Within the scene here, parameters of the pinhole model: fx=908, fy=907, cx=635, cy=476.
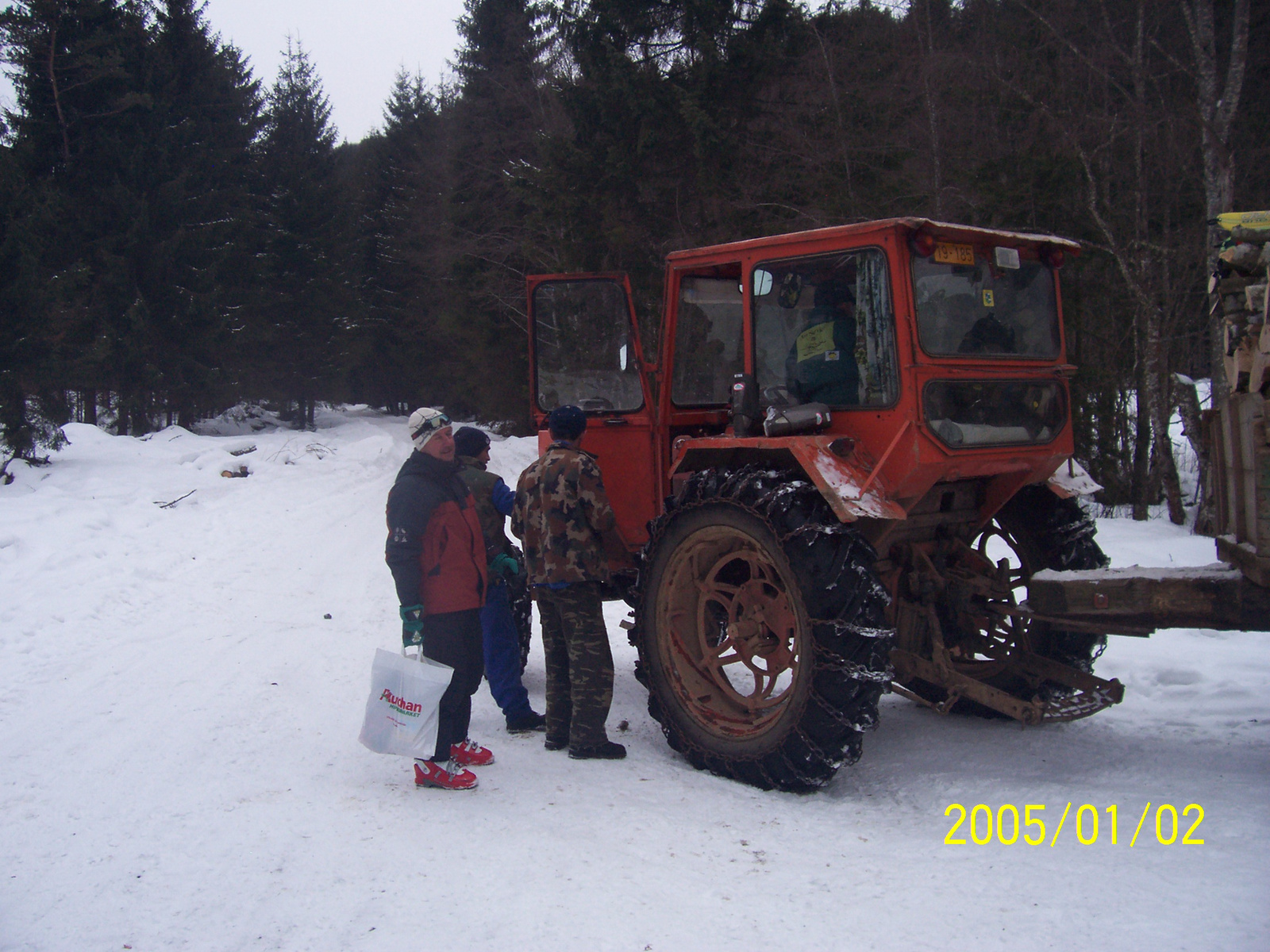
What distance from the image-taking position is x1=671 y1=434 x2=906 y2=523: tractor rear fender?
3.99 metres

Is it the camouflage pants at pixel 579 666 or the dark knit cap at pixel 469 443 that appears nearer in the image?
the camouflage pants at pixel 579 666

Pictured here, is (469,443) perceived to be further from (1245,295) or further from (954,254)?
(1245,295)

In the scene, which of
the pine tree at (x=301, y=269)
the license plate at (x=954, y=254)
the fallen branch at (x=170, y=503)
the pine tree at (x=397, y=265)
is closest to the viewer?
the license plate at (x=954, y=254)

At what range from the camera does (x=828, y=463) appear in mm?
4188

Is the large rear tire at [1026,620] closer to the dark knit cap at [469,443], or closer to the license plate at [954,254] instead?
the license plate at [954,254]

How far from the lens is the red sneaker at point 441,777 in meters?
4.39

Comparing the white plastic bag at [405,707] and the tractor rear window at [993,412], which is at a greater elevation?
the tractor rear window at [993,412]

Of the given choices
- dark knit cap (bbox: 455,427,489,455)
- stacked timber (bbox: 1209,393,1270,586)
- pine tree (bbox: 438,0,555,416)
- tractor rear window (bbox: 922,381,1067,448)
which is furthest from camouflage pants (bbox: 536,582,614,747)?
pine tree (bbox: 438,0,555,416)

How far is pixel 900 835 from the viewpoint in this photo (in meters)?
3.75

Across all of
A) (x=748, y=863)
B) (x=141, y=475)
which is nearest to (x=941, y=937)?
(x=748, y=863)

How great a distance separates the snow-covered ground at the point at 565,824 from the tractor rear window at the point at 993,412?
161 centimetres

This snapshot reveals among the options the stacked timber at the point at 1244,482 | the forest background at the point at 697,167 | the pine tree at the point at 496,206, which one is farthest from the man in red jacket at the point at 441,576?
the pine tree at the point at 496,206

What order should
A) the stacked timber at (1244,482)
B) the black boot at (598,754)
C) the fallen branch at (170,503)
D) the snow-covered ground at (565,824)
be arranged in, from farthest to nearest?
1. the fallen branch at (170,503)
2. the black boot at (598,754)
3. the stacked timber at (1244,482)
4. the snow-covered ground at (565,824)

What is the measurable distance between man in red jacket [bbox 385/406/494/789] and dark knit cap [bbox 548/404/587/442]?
1.97 ft
